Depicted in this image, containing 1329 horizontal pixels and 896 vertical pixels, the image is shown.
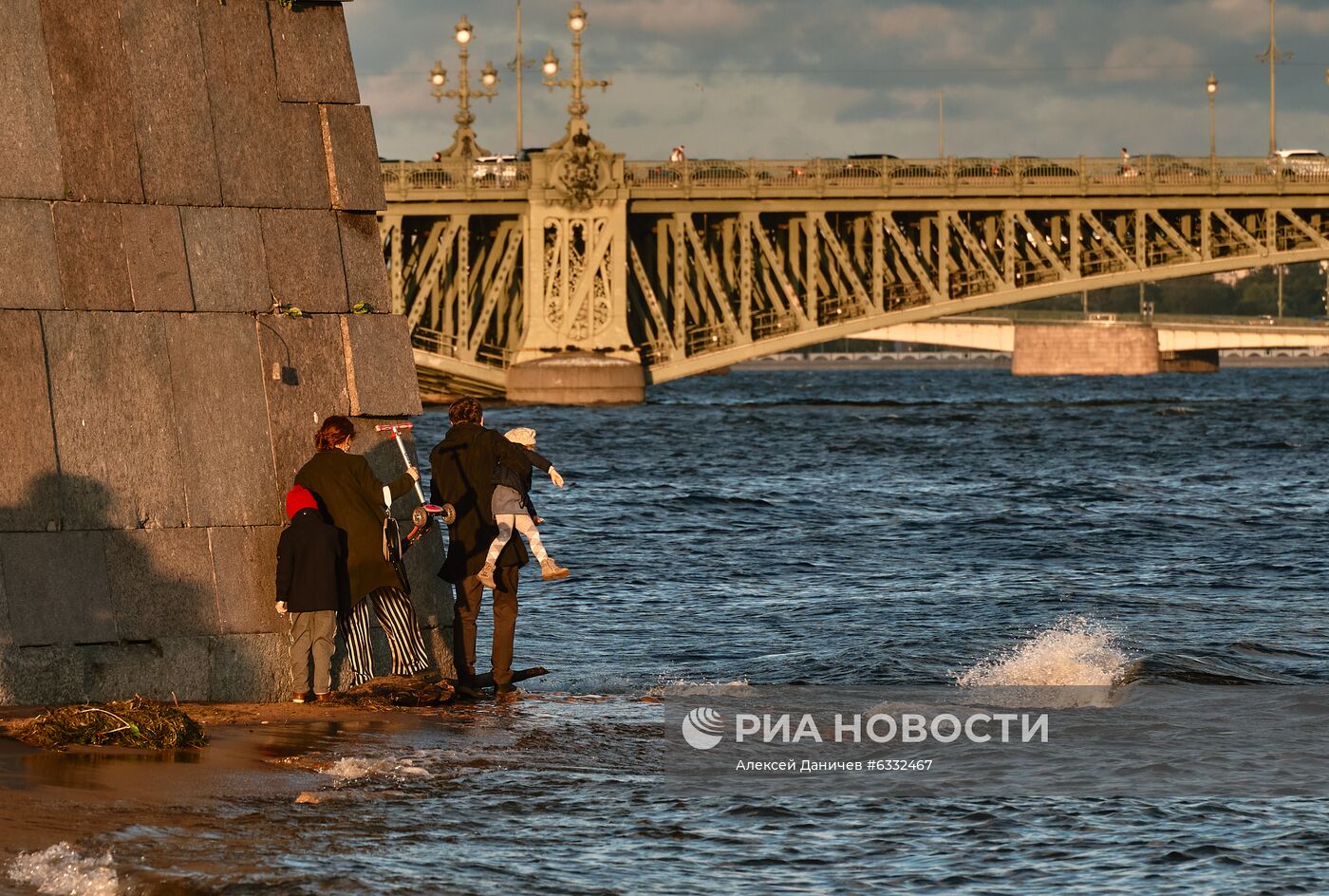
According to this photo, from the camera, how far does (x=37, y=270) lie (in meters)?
11.4

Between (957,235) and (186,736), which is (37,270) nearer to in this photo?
(186,736)

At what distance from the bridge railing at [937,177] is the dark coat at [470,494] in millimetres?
60044

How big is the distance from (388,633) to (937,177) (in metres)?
62.0

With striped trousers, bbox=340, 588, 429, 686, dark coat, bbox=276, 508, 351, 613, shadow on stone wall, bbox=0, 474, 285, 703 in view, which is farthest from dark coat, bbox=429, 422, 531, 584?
shadow on stone wall, bbox=0, 474, 285, 703

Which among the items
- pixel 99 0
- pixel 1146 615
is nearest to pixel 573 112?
pixel 1146 615

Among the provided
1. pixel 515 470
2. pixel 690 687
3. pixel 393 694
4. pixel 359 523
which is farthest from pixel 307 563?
pixel 690 687

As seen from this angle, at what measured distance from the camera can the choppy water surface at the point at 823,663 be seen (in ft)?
28.8

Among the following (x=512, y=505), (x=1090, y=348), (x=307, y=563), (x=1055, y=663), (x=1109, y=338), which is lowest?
(x=1090, y=348)

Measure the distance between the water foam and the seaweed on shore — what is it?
2.03 meters

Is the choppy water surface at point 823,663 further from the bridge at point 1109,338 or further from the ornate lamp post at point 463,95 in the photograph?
the bridge at point 1109,338

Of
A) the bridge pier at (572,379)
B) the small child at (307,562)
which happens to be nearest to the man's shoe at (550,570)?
the small child at (307,562)

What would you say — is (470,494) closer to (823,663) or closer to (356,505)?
(356,505)

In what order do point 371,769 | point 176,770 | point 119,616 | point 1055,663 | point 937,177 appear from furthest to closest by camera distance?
point 937,177, point 1055,663, point 119,616, point 371,769, point 176,770

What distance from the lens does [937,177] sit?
2859 inches
